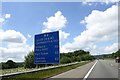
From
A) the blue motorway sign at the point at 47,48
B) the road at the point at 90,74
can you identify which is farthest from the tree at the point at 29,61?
the blue motorway sign at the point at 47,48

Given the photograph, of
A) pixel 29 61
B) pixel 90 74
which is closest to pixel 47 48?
pixel 90 74

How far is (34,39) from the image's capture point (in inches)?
1095

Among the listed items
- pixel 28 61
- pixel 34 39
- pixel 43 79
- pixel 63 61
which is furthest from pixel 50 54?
pixel 63 61

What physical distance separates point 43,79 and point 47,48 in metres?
6.34

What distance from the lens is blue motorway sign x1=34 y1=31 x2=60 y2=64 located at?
25.2 meters

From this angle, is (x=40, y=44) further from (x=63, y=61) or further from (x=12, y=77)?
(x=63, y=61)

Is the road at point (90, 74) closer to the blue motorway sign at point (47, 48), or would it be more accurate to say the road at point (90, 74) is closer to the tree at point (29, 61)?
the blue motorway sign at point (47, 48)

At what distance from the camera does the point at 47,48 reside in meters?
26.0

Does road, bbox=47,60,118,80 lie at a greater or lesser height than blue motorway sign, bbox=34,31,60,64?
lesser

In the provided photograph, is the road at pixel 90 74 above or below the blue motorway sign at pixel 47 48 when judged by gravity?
below

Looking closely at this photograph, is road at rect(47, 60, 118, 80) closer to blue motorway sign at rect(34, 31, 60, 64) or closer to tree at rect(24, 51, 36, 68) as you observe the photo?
blue motorway sign at rect(34, 31, 60, 64)

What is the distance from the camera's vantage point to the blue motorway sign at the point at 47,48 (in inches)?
992

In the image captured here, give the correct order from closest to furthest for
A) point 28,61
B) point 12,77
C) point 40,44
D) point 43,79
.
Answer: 1. point 12,77
2. point 43,79
3. point 40,44
4. point 28,61

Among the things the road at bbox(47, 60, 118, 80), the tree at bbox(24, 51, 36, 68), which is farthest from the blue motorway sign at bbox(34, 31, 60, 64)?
the tree at bbox(24, 51, 36, 68)
